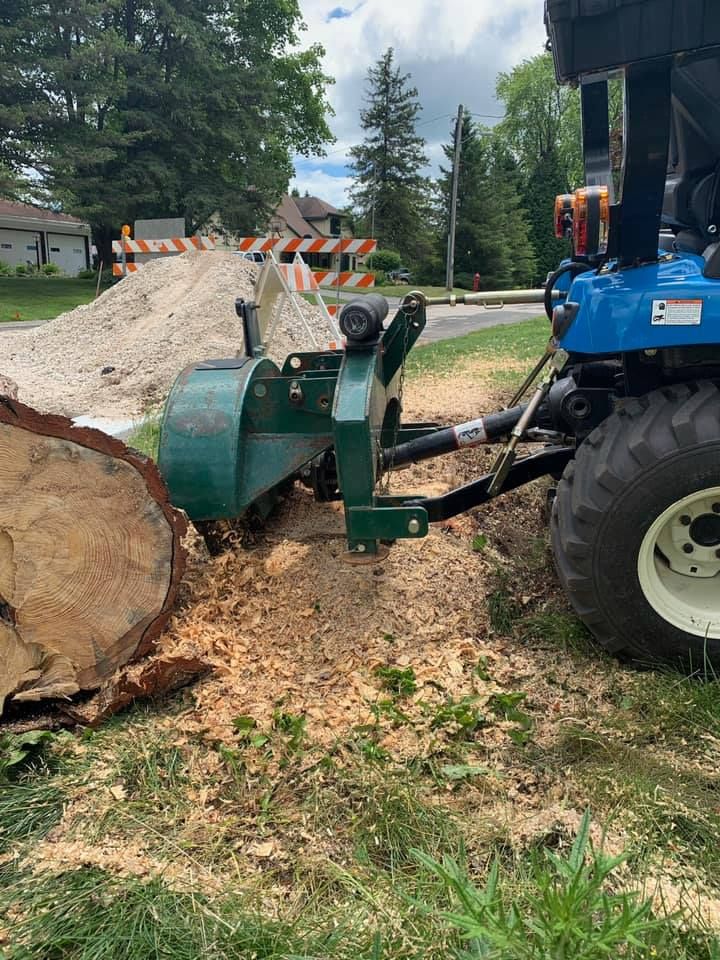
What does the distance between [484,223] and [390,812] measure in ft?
134

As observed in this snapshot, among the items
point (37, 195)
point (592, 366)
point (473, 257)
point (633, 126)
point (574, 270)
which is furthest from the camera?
point (473, 257)

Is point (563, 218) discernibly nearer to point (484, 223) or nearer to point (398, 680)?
point (398, 680)

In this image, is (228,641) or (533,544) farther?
(533,544)

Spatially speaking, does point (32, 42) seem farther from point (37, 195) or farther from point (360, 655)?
point (360, 655)

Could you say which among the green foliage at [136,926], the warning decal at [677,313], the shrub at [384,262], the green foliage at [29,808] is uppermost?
the shrub at [384,262]

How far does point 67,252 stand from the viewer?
5569 cm

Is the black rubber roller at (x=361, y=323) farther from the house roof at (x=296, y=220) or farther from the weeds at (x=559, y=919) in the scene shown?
the house roof at (x=296, y=220)

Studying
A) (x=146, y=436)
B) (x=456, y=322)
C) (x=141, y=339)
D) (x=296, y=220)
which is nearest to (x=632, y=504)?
(x=146, y=436)

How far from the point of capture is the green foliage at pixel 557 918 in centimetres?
157

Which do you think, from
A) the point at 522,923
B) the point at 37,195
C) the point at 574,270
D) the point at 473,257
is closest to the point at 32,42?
the point at 37,195

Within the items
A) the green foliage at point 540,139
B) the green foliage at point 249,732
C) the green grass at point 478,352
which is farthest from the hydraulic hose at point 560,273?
the green foliage at point 540,139

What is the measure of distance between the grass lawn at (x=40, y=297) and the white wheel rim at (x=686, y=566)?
1870 cm

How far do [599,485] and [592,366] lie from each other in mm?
883

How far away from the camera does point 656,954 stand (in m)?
1.63
